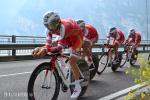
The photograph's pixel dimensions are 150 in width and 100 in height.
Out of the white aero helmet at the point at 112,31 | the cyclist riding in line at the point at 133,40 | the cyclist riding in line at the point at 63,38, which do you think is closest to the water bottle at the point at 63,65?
the cyclist riding in line at the point at 63,38

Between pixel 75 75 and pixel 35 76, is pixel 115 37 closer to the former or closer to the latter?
pixel 75 75

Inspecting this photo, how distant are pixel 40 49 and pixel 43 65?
307 millimetres

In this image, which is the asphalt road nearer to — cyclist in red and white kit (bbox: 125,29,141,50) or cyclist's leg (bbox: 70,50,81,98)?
cyclist's leg (bbox: 70,50,81,98)

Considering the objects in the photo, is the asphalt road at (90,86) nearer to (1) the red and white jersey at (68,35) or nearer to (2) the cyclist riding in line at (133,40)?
(1) the red and white jersey at (68,35)

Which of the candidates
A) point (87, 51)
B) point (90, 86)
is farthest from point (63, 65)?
point (87, 51)

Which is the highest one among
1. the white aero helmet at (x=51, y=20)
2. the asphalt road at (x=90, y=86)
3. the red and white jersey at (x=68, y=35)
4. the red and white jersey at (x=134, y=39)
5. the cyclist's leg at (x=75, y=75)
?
the white aero helmet at (x=51, y=20)

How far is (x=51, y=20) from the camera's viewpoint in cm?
720

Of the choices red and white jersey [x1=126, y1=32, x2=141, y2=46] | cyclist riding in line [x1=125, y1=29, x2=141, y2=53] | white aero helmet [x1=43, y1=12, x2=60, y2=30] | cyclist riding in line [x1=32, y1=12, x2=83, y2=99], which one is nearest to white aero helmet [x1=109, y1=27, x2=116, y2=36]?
cyclist riding in line [x1=125, y1=29, x2=141, y2=53]

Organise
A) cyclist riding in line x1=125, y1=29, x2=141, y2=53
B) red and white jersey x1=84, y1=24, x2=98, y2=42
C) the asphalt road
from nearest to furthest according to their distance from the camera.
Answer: the asphalt road, red and white jersey x1=84, y1=24, x2=98, y2=42, cyclist riding in line x1=125, y1=29, x2=141, y2=53

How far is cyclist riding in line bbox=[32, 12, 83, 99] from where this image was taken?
282 inches

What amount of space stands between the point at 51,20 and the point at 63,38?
60cm

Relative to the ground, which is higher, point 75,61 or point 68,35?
point 68,35

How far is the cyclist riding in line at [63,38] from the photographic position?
23.5 feet

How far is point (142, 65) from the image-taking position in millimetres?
6191
